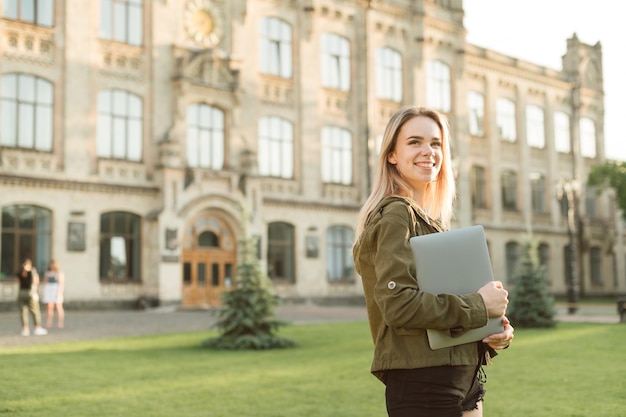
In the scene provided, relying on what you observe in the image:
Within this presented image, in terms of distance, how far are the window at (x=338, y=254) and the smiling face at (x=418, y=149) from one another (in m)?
34.3

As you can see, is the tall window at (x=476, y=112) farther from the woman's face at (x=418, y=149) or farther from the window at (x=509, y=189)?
the woman's face at (x=418, y=149)

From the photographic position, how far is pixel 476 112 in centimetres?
4653

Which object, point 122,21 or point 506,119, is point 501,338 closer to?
point 122,21

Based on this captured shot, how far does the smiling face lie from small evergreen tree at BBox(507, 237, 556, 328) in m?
18.5

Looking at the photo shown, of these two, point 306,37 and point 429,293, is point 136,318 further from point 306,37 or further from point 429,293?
point 429,293

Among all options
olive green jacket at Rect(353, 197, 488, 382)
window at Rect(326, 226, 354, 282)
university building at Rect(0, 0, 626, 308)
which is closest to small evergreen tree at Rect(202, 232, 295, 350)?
university building at Rect(0, 0, 626, 308)

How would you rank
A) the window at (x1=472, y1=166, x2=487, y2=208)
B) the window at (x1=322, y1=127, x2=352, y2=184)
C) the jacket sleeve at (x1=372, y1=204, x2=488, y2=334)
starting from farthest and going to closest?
the window at (x1=472, y1=166, x2=487, y2=208) < the window at (x1=322, y1=127, x2=352, y2=184) < the jacket sleeve at (x1=372, y1=204, x2=488, y2=334)

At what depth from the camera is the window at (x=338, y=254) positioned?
37.7m

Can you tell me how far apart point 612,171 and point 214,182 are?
24.6m

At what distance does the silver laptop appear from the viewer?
9.68ft

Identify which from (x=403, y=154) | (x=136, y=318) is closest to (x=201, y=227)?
(x=136, y=318)

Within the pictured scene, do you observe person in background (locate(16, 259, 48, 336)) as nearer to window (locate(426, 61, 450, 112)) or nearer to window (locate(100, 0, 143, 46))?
window (locate(100, 0, 143, 46))

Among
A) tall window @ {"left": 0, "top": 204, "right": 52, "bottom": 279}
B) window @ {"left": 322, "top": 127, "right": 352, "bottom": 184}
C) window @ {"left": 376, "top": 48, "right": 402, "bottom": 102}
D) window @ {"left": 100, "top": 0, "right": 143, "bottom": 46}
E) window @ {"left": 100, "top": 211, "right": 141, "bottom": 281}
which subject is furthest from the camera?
window @ {"left": 376, "top": 48, "right": 402, "bottom": 102}

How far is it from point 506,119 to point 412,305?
156 feet
